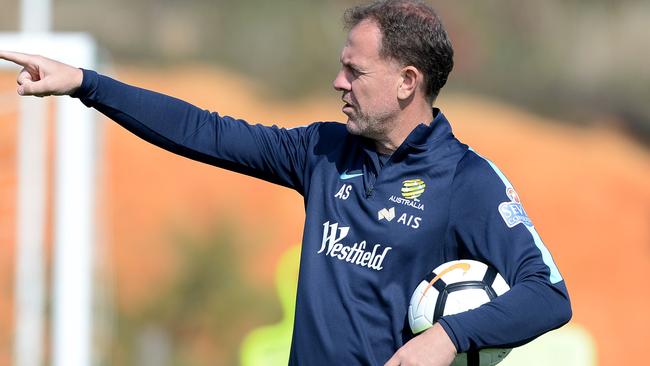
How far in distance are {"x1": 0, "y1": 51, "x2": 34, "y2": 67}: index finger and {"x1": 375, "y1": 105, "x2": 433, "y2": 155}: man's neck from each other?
3.29 ft

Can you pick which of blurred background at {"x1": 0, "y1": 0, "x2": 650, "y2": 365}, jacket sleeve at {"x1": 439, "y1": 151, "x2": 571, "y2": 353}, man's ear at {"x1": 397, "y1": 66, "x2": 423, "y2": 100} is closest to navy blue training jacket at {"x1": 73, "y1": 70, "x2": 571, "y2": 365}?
jacket sleeve at {"x1": 439, "y1": 151, "x2": 571, "y2": 353}

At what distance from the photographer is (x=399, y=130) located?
2.96 metres

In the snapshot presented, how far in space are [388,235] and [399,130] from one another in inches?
13.9

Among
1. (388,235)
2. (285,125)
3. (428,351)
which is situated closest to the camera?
(428,351)

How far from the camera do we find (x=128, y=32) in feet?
48.0

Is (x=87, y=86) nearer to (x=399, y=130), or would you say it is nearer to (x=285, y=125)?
(x=399, y=130)

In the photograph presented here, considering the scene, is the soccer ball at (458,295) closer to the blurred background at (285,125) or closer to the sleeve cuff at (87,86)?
the sleeve cuff at (87,86)

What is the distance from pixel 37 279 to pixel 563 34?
910 centimetres

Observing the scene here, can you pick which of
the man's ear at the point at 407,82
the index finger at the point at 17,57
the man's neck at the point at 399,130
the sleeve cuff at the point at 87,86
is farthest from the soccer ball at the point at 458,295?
the index finger at the point at 17,57

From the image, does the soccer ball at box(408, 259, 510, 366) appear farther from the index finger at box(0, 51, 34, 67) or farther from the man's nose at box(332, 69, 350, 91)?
the index finger at box(0, 51, 34, 67)

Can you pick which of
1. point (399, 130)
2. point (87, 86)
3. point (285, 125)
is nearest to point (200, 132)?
point (87, 86)

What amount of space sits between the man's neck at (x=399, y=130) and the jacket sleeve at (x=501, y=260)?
0.66 feet

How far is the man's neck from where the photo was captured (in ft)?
9.70

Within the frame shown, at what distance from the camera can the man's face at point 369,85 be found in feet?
9.57
